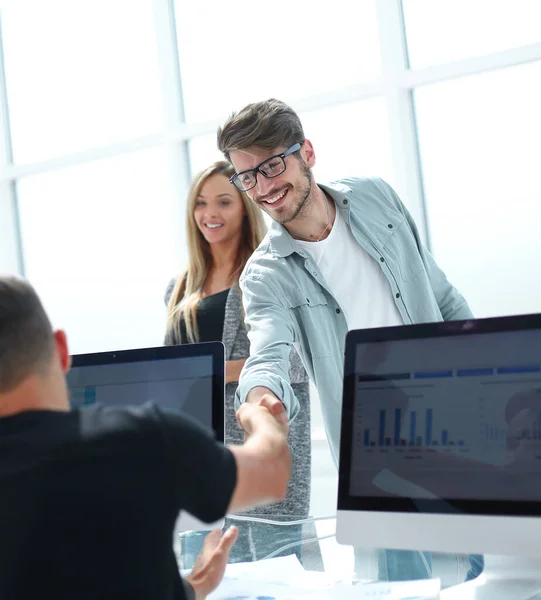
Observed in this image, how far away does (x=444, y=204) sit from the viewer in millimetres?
4078

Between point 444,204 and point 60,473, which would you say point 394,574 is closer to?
point 60,473

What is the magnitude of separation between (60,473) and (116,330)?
14.0 feet

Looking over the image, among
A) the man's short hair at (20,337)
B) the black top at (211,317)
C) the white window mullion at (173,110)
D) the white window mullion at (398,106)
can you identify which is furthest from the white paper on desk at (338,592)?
the white window mullion at (173,110)

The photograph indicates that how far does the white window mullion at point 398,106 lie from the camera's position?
4.07 m

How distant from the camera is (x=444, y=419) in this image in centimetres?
145

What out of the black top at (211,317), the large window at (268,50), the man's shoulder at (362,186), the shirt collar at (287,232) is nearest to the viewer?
the shirt collar at (287,232)

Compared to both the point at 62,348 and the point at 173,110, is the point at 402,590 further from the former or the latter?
the point at 173,110

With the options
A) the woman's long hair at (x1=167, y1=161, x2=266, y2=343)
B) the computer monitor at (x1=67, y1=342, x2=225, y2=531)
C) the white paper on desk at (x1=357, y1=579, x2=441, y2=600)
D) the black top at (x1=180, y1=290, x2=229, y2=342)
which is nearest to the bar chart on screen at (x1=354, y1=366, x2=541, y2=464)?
the white paper on desk at (x1=357, y1=579, x2=441, y2=600)

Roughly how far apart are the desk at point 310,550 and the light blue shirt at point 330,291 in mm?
311

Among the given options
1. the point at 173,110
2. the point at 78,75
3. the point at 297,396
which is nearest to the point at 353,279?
the point at 297,396

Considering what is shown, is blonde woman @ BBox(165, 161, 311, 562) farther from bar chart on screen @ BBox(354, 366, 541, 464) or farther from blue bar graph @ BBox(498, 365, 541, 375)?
blue bar graph @ BBox(498, 365, 541, 375)

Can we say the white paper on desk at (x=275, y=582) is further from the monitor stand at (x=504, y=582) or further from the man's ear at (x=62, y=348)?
the man's ear at (x=62, y=348)

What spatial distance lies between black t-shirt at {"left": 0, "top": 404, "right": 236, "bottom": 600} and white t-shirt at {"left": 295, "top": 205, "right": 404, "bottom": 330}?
4.73 feet

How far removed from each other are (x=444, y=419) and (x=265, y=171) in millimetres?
1179
